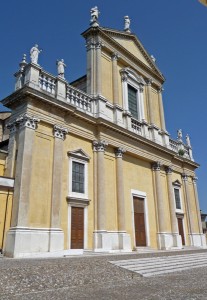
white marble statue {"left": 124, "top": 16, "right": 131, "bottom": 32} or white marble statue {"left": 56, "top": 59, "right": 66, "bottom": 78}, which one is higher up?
white marble statue {"left": 124, "top": 16, "right": 131, "bottom": 32}

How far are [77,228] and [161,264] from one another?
4.63 meters

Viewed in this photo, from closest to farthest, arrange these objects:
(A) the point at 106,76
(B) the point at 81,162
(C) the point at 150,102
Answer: (B) the point at 81,162, (A) the point at 106,76, (C) the point at 150,102

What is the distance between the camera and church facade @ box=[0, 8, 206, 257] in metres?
11.9

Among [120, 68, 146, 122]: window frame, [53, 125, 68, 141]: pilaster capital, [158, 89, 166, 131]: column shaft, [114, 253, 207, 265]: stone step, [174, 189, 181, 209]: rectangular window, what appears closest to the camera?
[114, 253, 207, 265]: stone step

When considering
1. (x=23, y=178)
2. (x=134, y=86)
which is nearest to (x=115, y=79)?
(x=134, y=86)

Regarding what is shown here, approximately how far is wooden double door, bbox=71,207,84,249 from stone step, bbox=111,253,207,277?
13.0 feet

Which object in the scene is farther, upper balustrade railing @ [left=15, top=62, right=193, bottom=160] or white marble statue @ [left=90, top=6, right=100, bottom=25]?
white marble statue @ [left=90, top=6, right=100, bottom=25]

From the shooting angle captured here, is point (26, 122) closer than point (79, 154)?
Yes

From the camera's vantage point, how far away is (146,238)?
56.8 feet

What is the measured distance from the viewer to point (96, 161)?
1526 centimetres

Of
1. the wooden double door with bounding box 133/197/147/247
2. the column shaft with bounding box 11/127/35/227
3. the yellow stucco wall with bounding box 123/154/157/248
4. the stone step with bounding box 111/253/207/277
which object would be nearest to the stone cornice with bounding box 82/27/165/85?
the yellow stucco wall with bounding box 123/154/157/248

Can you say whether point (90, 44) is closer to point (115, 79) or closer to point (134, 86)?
point (115, 79)

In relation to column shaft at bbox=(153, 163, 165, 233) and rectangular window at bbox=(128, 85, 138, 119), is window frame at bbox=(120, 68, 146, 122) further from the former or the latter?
column shaft at bbox=(153, 163, 165, 233)

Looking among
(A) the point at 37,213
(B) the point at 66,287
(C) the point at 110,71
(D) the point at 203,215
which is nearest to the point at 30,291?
(B) the point at 66,287
